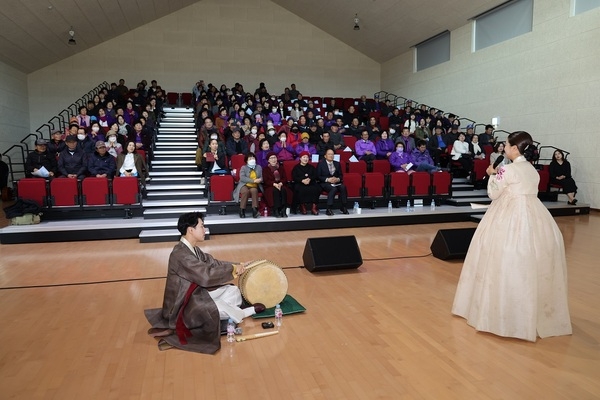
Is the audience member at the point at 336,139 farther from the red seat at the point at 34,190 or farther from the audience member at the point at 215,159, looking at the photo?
the red seat at the point at 34,190

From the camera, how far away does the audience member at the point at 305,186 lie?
8.23 metres

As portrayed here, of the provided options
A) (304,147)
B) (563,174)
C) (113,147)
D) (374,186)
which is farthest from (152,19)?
(563,174)

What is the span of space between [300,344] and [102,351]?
4.90ft

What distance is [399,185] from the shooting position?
914 centimetres

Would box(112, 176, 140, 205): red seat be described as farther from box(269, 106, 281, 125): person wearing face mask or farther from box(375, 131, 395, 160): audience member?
box(269, 106, 281, 125): person wearing face mask

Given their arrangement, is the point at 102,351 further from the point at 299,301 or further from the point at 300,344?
the point at 299,301

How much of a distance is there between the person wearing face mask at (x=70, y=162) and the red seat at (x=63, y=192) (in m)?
0.61

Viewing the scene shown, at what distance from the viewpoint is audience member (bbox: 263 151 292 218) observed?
7.92 meters

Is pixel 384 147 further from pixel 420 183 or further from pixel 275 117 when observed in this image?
pixel 275 117

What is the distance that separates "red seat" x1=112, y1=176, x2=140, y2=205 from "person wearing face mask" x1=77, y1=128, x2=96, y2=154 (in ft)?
5.33

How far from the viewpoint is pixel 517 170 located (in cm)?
329

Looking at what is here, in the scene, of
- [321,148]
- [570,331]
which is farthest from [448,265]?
[321,148]

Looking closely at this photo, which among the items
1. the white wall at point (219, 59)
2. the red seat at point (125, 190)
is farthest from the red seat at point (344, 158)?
the white wall at point (219, 59)

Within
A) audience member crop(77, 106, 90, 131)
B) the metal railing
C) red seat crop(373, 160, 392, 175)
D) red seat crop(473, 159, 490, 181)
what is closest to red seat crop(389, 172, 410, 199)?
red seat crop(373, 160, 392, 175)
